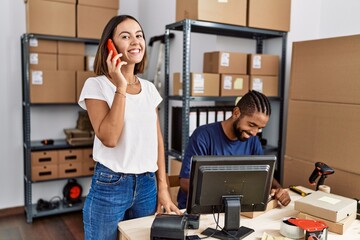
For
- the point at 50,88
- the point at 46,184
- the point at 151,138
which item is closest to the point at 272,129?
the point at 151,138

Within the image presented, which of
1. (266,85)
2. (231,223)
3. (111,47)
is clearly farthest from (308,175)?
(111,47)

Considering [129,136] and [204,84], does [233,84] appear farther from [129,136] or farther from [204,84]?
[129,136]

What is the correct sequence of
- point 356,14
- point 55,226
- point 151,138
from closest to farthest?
1. point 151,138
2. point 356,14
3. point 55,226

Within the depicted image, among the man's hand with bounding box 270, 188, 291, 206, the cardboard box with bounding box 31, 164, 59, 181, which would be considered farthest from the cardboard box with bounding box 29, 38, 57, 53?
the man's hand with bounding box 270, 188, 291, 206

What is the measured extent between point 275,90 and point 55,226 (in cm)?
225

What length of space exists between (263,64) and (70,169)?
2.03 meters

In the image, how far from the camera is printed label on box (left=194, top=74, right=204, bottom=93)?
242 centimetres

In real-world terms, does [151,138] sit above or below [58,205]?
above

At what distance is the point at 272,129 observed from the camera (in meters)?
2.94

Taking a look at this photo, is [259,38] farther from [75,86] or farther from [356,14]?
[75,86]

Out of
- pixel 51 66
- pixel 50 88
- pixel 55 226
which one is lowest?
pixel 55 226

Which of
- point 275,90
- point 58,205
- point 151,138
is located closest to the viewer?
point 151,138

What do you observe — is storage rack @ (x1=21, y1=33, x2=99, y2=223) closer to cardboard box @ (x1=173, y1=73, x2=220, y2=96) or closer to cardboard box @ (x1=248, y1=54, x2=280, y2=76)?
cardboard box @ (x1=173, y1=73, x2=220, y2=96)

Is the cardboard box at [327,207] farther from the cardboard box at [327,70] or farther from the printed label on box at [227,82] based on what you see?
the printed label on box at [227,82]
